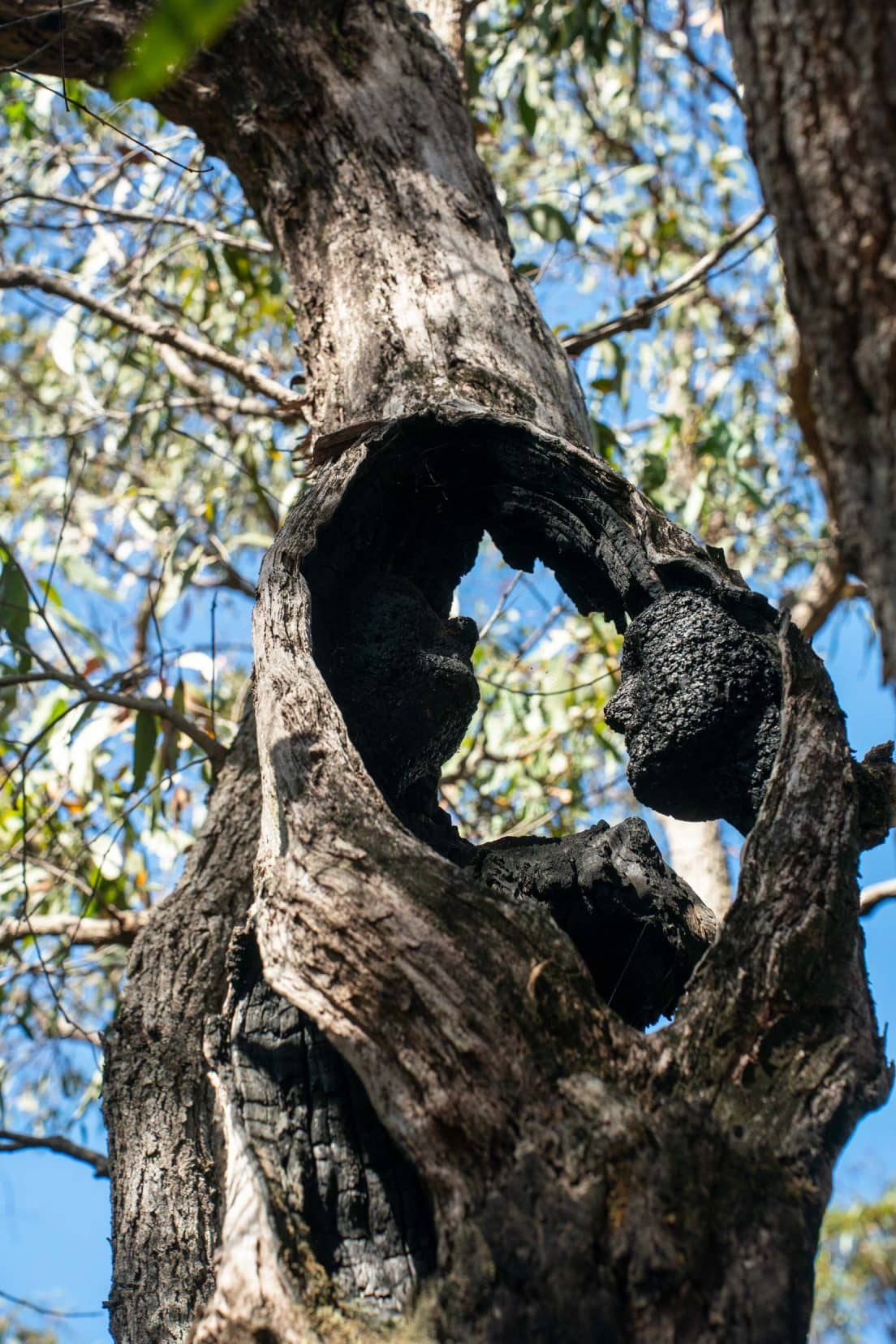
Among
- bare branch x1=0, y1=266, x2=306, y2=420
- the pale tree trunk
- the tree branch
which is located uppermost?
bare branch x1=0, y1=266, x2=306, y2=420

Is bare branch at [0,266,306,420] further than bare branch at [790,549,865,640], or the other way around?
bare branch at [790,549,865,640]

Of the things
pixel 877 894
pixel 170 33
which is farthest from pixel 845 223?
pixel 877 894

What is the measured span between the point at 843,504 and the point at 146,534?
4.71 m

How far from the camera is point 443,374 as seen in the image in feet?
6.93

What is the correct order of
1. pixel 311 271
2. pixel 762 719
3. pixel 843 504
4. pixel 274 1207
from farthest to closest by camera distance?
pixel 311 271, pixel 762 719, pixel 274 1207, pixel 843 504

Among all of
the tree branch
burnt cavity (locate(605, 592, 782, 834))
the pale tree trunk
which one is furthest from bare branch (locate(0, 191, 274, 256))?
burnt cavity (locate(605, 592, 782, 834))

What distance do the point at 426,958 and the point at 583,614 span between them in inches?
31.9

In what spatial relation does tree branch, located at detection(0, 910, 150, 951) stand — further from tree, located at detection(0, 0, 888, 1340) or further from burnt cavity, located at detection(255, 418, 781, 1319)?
burnt cavity, located at detection(255, 418, 781, 1319)

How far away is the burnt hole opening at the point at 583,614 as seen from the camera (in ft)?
5.47

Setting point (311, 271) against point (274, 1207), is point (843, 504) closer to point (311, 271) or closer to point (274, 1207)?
point (274, 1207)

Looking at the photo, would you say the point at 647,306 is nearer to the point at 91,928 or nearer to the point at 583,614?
the point at 583,614

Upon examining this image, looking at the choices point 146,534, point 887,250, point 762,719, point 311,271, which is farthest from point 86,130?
point 887,250

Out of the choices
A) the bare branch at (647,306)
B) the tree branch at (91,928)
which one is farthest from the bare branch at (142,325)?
the tree branch at (91,928)

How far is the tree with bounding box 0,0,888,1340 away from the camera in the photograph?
1.15m
